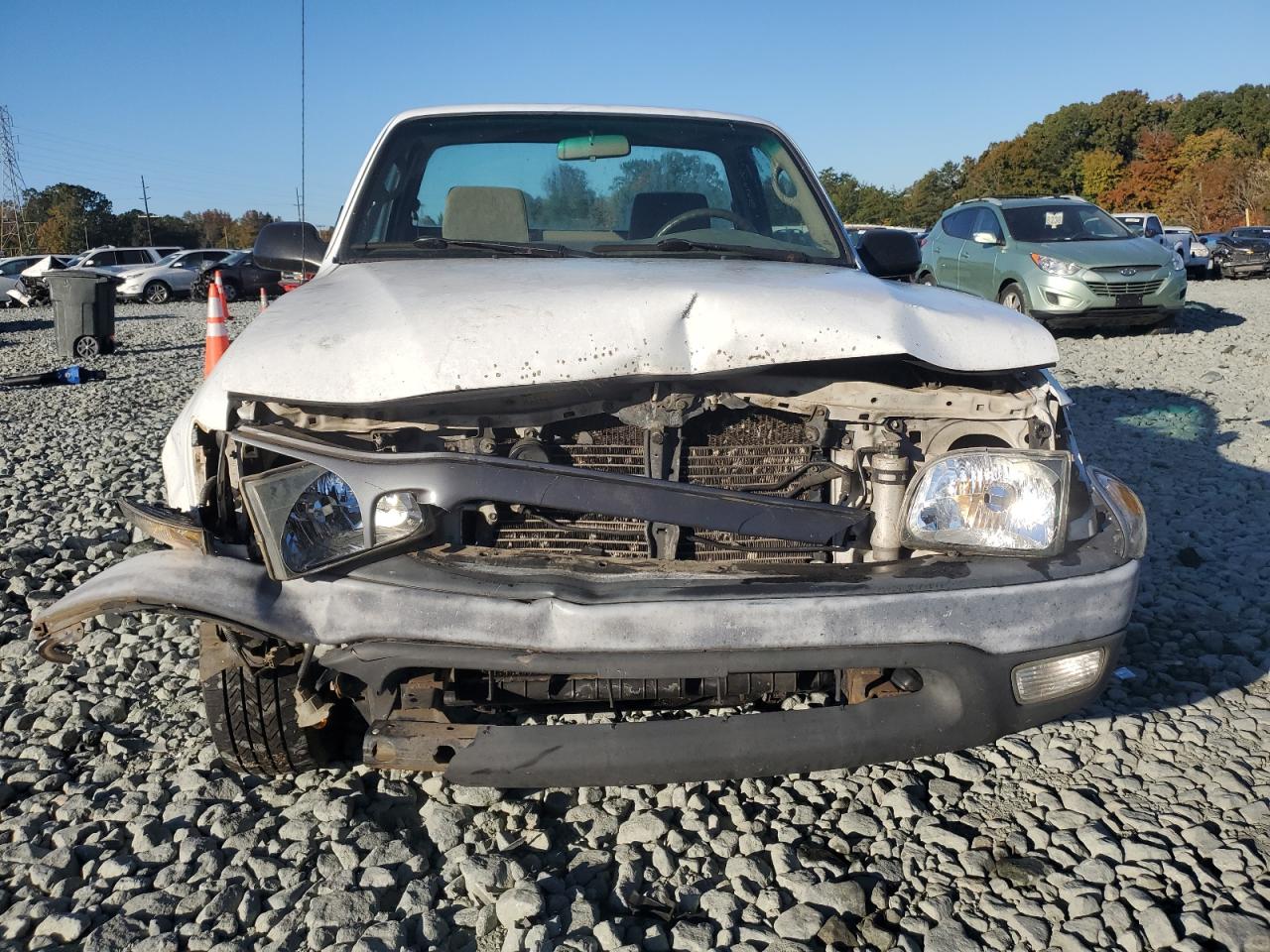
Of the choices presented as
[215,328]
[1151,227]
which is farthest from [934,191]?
[215,328]

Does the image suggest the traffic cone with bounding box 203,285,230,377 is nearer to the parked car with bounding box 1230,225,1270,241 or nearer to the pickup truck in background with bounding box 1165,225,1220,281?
the pickup truck in background with bounding box 1165,225,1220,281

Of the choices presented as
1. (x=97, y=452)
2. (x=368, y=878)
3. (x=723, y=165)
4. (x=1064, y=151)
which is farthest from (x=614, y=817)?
(x=1064, y=151)

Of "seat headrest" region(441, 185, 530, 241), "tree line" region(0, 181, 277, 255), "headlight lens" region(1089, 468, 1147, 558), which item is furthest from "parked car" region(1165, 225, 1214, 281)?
"tree line" region(0, 181, 277, 255)

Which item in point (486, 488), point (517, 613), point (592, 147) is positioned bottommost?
point (517, 613)

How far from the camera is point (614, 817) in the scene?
2508mm

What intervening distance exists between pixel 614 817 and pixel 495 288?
4.53ft

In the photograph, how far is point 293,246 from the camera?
3.55 meters

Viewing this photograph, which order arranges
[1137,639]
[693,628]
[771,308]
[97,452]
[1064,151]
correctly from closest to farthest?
[693,628]
[771,308]
[1137,639]
[97,452]
[1064,151]

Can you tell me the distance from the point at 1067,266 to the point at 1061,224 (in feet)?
4.05

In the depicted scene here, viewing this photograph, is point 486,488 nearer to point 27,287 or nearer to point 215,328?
point 215,328

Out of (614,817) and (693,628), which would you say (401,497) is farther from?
(614,817)

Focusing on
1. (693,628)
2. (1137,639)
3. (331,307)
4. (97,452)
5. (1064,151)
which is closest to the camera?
(693,628)

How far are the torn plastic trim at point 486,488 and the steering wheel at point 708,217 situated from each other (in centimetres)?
170

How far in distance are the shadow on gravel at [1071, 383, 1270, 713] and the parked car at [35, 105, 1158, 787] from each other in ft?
3.63
